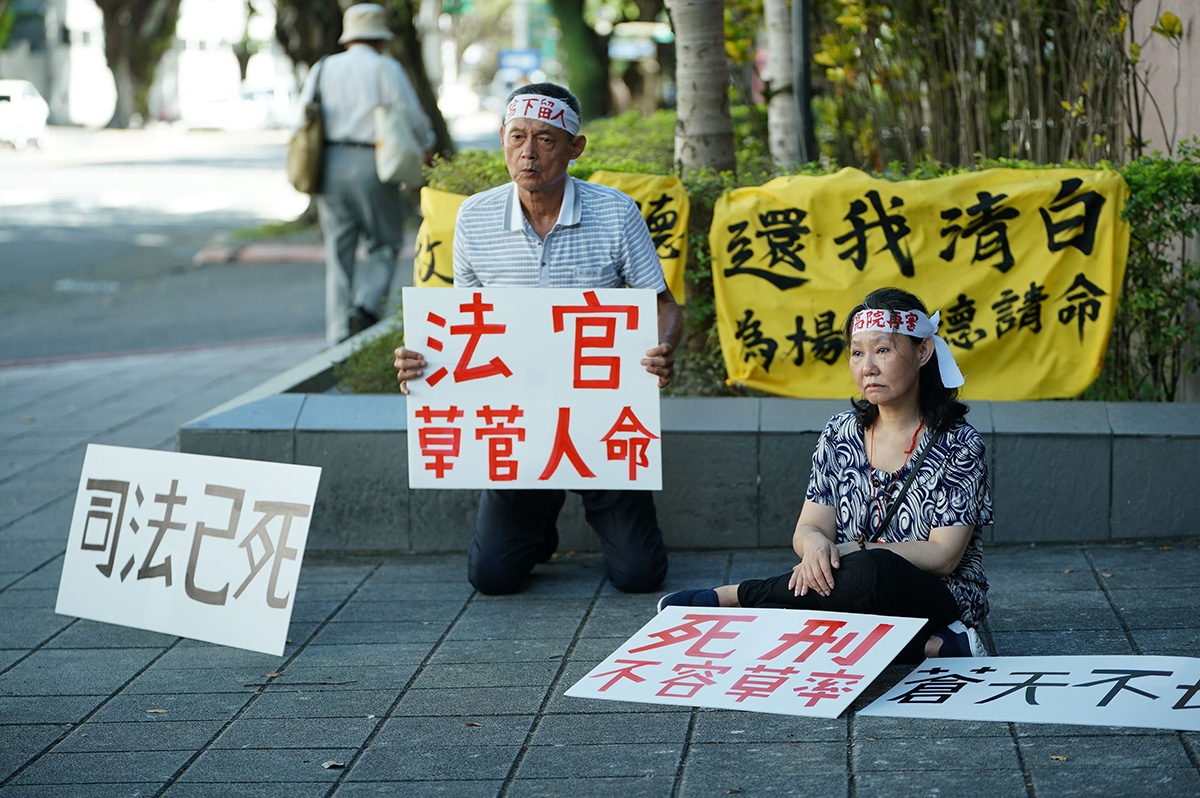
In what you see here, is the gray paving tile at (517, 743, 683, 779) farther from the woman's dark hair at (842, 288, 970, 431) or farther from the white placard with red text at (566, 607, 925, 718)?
the woman's dark hair at (842, 288, 970, 431)

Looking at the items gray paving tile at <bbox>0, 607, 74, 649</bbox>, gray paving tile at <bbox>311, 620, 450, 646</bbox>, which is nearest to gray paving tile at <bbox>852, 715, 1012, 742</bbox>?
gray paving tile at <bbox>311, 620, 450, 646</bbox>

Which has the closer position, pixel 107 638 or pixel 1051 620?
pixel 1051 620

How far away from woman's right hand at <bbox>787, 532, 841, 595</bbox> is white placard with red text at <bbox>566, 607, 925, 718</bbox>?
0.09 m

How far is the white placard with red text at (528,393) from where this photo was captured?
466 centimetres

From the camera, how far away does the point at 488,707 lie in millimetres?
3916

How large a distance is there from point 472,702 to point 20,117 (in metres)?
40.4

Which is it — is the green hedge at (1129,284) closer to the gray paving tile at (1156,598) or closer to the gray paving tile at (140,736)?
the gray paving tile at (1156,598)

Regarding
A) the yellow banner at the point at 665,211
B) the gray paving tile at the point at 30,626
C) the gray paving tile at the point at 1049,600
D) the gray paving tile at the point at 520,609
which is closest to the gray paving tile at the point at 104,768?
the gray paving tile at the point at 30,626

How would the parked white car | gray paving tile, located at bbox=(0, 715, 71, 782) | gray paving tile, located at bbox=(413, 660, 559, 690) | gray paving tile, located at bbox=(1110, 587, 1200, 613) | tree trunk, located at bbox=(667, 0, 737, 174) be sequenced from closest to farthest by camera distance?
gray paving tile, located at bbox=(0, 715, 71, 782) → gray paving tile, located at bbox=(413, 660, 559, 690) → gray paving tile, located at bbox=(1110, 587, 1200, 613) → tree trunk, located at bbox=(667, 0, 737, 174) → the parked white car

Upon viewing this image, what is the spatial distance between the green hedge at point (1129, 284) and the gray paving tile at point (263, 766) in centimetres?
278

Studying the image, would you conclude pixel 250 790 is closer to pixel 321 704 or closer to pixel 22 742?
pixel 321 704

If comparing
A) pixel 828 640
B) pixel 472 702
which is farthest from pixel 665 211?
pixel 472 702

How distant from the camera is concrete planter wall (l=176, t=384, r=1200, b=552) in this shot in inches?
206

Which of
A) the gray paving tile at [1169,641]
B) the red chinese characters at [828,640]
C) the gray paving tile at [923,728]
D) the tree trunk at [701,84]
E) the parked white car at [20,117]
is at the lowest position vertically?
the gray paving tile at [923,728]
